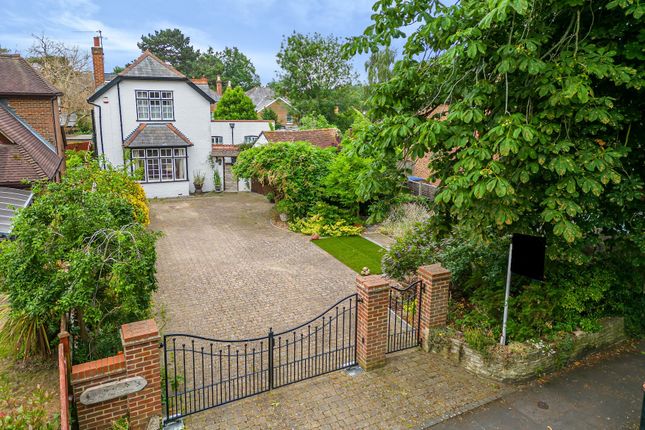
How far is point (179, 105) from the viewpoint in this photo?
24.9 metres

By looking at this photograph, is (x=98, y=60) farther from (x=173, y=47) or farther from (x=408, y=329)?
(x=173, y=47)

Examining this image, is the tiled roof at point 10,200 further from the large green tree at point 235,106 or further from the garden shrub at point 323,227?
the large green tree at point 235,106

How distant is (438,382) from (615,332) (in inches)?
160

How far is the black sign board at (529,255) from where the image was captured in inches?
281

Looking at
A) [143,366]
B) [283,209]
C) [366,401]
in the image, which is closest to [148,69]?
[283,209]

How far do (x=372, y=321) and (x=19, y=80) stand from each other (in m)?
15.9

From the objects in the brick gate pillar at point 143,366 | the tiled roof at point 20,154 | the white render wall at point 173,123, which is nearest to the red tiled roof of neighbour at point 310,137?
the white render wall at point 173,123

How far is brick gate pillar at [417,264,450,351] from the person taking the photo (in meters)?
8.04

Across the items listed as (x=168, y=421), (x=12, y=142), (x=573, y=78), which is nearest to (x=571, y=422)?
(x=573, y=78)

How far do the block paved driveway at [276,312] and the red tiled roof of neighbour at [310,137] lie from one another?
20.9 feet

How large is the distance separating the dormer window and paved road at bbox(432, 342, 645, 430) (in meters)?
23.0

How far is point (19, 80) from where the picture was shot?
15828mm

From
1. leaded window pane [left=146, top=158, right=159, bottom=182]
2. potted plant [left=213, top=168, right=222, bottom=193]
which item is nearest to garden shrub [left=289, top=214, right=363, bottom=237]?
potted plant [left=213, top=168, right=222, bottom=193]

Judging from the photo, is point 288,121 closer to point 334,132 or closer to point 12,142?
point 334,132
